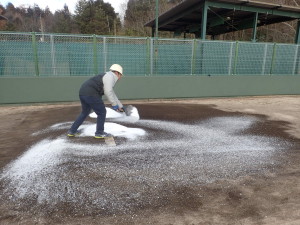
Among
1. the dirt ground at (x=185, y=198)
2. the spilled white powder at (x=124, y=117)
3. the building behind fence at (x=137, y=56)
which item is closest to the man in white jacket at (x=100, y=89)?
the dirt ground at (x=185, y=198)

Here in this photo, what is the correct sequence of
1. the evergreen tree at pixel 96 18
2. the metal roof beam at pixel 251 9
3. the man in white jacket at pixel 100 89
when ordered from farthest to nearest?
the evergreen tree at pixel 96 18 → the metal roof beam at pixel 251 9 → the man in white jacket at pixel 100 89

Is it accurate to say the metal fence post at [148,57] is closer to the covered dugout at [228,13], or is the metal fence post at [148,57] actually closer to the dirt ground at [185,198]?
the covered dugout at [228,13]

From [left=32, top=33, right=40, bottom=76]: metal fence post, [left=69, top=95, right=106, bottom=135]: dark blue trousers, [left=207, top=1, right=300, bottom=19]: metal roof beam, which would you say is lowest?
[left=69, top=95, right=106, bottom=135]: dark blue trousers

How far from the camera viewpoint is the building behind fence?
8680mm

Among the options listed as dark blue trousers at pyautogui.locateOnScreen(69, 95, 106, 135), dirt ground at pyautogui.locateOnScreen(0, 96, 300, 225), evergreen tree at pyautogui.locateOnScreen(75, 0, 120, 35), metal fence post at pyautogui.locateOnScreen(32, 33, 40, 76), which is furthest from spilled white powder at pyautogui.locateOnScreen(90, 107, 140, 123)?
evergreen tree at pyautogui.locateOnScreen(75, 0, 120, 35)

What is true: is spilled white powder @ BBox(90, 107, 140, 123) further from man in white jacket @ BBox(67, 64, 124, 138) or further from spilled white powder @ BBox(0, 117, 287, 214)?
man in white jacket @ BBox(67, 64, 124, 138)

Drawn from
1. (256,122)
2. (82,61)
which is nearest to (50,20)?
(82,61)

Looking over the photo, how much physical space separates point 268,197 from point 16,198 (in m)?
3.32

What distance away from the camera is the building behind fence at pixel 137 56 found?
8680 mm

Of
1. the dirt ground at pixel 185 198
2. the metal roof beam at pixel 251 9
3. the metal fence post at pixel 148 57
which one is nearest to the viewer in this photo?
the dirt ground at pixel 185 198

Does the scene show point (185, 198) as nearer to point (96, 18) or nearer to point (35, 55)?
point (35, 55)

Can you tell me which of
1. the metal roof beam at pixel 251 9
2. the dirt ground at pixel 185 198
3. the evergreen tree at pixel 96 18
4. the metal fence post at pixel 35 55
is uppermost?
the evergreen tree at pixel 96 18

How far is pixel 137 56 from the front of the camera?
33.0 feet

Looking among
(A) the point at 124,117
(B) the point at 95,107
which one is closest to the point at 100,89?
(B) the point at 95,107
